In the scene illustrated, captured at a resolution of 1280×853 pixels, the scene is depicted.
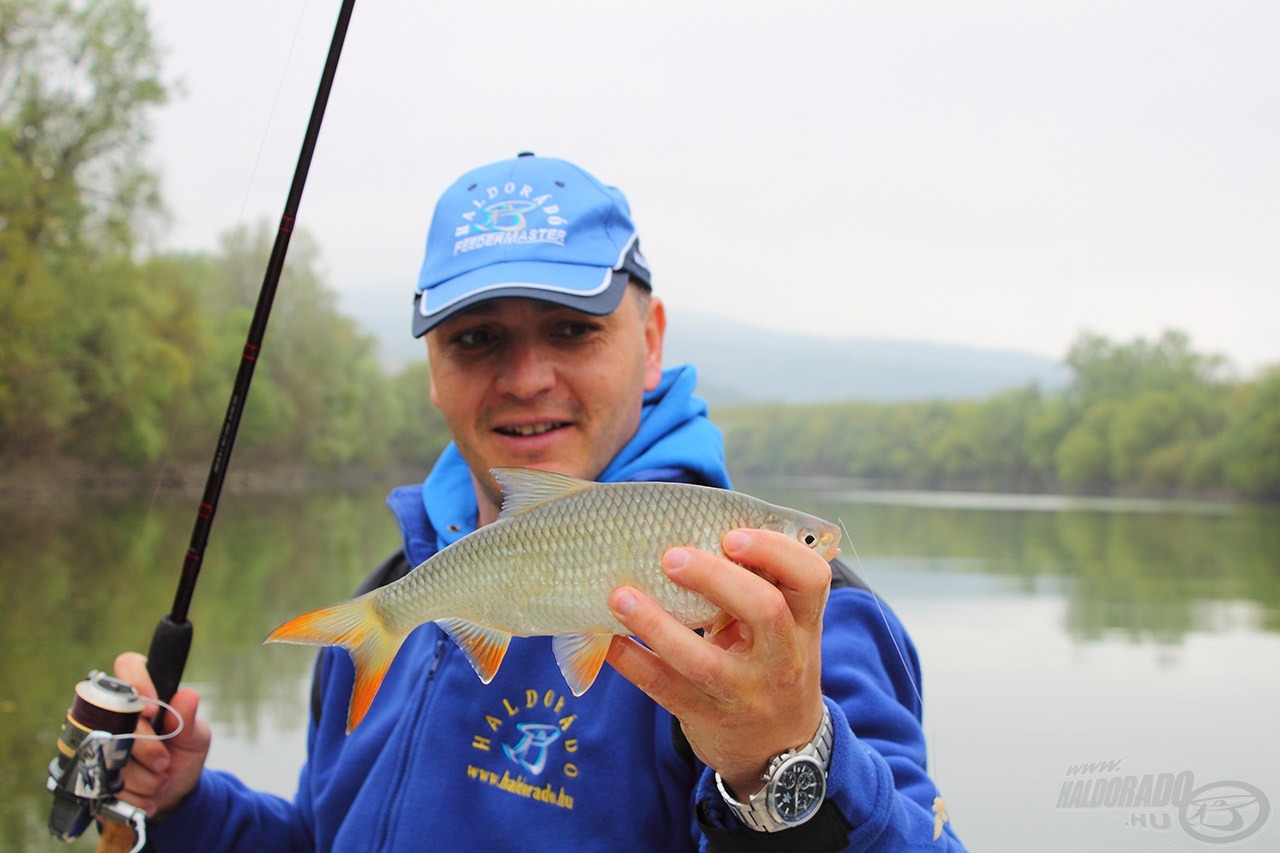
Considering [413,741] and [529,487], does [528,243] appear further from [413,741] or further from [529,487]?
[413,741]

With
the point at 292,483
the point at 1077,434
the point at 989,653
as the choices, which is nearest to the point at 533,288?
the point at 989,653

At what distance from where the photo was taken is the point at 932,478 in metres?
65.6

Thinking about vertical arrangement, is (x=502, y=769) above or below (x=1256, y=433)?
below

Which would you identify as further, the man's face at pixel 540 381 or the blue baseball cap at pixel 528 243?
the man's face at pixel 540 381

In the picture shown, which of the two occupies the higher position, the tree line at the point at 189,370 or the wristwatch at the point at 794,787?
the tree line at the point at 189,370

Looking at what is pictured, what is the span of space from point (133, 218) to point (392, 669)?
32027 millimetres

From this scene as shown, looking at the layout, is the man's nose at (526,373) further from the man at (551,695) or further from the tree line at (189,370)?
the tree line at (189,370)

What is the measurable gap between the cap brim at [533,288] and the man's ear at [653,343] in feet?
1.22

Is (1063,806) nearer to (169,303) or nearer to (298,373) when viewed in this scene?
(169,303)

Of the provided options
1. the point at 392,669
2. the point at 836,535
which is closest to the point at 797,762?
the point at 836,535

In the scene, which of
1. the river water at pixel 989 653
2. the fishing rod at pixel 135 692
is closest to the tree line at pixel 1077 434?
the river water at pixel 989 653

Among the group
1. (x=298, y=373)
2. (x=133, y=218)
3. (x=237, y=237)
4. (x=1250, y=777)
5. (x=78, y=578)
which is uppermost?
(x=133, y=218)

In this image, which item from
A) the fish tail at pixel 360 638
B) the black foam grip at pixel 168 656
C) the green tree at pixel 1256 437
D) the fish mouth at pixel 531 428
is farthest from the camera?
the green tree at pixel 1256 437

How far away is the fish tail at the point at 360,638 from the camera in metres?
2.06
